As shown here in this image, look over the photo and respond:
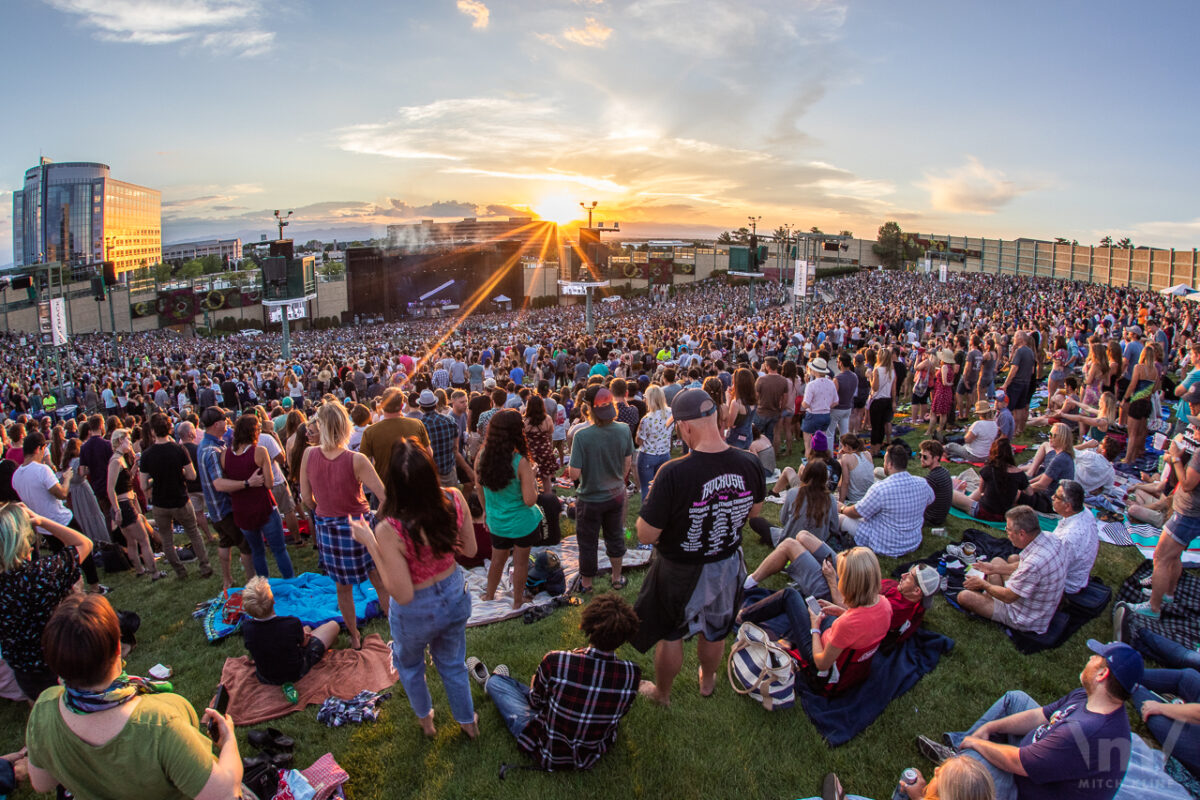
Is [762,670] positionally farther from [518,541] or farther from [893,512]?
[893,512]

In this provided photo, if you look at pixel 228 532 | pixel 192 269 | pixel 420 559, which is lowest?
pixel 228 532

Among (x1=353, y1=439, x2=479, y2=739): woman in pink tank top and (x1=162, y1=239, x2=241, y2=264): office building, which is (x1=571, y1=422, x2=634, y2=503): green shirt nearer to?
(x1=353, y1=439, x2=479, y2=739): woman in pink tank top

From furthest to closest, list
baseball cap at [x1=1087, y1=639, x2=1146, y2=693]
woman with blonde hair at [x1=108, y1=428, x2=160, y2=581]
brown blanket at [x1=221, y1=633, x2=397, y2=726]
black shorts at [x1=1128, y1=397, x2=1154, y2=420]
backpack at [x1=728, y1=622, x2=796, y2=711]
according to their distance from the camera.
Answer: black shorts at [x1=1128, y1=397, x2=1154, y2=420] → woman with blonde hair at [x1=108, y1=428, x2=160, y2=581] → brown blanket at [x1=221, y1=633, x2=397, y2=726] → backpack at [x1=728, y1=622, x2=796, y2=711] → baseball cap at [x1=1087, y1=639, x2=1146, y2=693]

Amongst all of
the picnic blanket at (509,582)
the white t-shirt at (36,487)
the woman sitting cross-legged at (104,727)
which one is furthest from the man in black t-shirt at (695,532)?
the white t-shirt at (36,487)

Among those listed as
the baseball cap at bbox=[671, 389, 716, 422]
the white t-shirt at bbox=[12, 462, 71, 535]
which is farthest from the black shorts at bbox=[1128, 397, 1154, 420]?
the white t-shirt at bbox=[12, 462, 71, 535]

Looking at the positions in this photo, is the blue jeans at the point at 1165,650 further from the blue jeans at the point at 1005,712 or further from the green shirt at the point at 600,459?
the green shirt at the point at 600,459

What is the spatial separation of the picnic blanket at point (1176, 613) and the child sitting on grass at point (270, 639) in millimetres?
5308

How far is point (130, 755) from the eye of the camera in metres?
1.92

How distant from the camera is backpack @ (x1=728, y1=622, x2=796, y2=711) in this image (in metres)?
3.56

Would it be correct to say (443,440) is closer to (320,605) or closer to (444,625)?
(320,605)

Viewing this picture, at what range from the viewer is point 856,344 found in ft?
57.8

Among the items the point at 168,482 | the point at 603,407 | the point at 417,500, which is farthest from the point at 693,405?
the point at 168,482

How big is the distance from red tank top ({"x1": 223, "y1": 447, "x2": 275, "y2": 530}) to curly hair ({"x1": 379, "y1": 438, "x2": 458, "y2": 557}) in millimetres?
2583

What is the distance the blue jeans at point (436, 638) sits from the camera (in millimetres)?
2895
